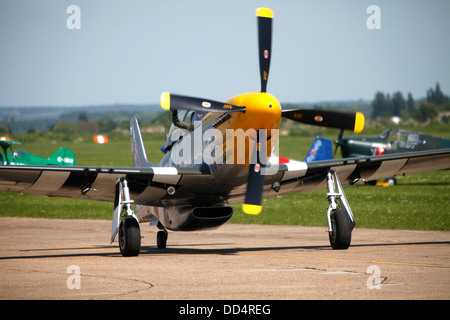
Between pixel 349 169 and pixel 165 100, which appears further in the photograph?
pixel 349 169

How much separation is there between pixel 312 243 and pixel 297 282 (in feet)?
25.6

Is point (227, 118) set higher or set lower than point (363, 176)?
higher

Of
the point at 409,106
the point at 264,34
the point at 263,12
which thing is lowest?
the point at 409,106

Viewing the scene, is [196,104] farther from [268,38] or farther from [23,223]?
[23,223]

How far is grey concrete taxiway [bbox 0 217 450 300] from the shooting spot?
8.22 metres

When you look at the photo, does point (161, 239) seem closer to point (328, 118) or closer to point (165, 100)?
point (328, 118)

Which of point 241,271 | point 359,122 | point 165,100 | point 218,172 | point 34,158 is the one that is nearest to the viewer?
point 241,271

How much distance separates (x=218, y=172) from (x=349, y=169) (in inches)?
Result: 141

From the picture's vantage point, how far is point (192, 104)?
11.9 meters

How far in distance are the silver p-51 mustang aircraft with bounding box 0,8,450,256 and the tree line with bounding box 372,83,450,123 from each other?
10126cm

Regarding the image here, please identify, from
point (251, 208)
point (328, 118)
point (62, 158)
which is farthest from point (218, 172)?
point (62, 158)

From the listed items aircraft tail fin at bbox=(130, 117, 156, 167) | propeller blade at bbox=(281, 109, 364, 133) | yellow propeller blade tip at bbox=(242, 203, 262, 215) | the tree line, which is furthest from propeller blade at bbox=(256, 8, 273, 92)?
the tree line

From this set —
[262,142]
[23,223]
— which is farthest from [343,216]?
[23,223]

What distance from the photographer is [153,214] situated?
16.6 m
